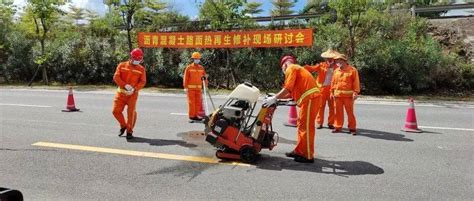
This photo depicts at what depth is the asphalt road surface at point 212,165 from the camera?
197 inches

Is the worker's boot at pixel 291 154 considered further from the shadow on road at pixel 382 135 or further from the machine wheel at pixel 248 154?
the shadow on road at pixel 382 135

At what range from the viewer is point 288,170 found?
231 inches

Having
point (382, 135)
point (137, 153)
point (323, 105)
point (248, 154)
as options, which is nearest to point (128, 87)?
point (137, 153)

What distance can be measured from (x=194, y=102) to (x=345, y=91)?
347 centimetres

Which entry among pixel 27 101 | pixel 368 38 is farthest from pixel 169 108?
pixel 368 38

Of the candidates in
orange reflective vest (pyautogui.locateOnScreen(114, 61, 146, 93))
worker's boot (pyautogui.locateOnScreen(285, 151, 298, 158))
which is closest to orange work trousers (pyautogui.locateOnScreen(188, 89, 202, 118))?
orange reflective vest (pyautogui.locateOnScreen(114, 61, 146, 93))

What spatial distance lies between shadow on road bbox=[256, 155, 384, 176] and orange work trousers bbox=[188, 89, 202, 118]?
155 inches

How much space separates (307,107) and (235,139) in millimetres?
1114

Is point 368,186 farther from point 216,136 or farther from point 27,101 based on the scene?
point 27,101

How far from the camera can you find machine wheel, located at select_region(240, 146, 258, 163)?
6.11 metres

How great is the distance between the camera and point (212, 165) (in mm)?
6090

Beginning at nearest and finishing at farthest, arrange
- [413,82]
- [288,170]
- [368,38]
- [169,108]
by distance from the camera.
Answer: [288,170]
[169,108]
[413,82]
[368,38]

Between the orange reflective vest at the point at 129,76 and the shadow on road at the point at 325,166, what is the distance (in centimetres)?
288

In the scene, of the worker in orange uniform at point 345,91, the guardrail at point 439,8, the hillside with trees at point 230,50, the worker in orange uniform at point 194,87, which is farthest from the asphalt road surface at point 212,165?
the guardrail at point 439,8
